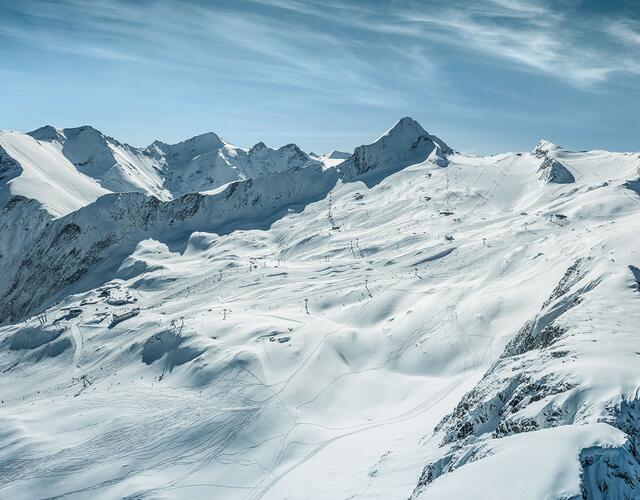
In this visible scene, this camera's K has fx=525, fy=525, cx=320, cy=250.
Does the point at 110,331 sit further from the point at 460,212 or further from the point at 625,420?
the point at 625,420

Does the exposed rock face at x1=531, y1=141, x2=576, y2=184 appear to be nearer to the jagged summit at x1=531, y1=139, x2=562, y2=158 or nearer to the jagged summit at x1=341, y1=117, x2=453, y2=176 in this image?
the jagged summit at x1=531, y1=139, x2=562, y2=158

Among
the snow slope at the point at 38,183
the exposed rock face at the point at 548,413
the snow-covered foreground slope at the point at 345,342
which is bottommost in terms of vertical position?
the snow slope at the point at 38,183

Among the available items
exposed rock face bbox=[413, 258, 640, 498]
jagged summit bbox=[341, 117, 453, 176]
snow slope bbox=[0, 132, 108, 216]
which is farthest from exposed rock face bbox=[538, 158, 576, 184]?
snow slope bbox=[0, 132, 108, 216]

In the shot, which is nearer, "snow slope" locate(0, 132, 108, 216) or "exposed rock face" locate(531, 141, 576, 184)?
"exposed rock face" locate(531, 141, 576, 184)

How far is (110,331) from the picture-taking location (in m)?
82.0

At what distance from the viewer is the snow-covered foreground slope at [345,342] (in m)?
22.7

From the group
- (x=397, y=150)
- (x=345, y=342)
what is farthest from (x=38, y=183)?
(x=345, y=342)

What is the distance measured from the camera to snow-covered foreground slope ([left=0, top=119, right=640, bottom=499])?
2273 centimetres

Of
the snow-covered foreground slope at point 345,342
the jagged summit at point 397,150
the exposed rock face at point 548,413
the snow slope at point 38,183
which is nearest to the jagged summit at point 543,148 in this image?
the snow-covered foreground slope at point 345,342

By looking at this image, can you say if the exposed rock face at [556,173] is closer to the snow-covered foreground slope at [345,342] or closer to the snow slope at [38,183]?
the snow-covered foreground slope at [345,342]

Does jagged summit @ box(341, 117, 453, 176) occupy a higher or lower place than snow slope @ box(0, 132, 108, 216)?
higher

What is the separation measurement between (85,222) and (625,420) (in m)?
129

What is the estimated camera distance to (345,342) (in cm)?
6000

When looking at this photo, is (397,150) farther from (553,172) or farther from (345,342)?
(345,342)
